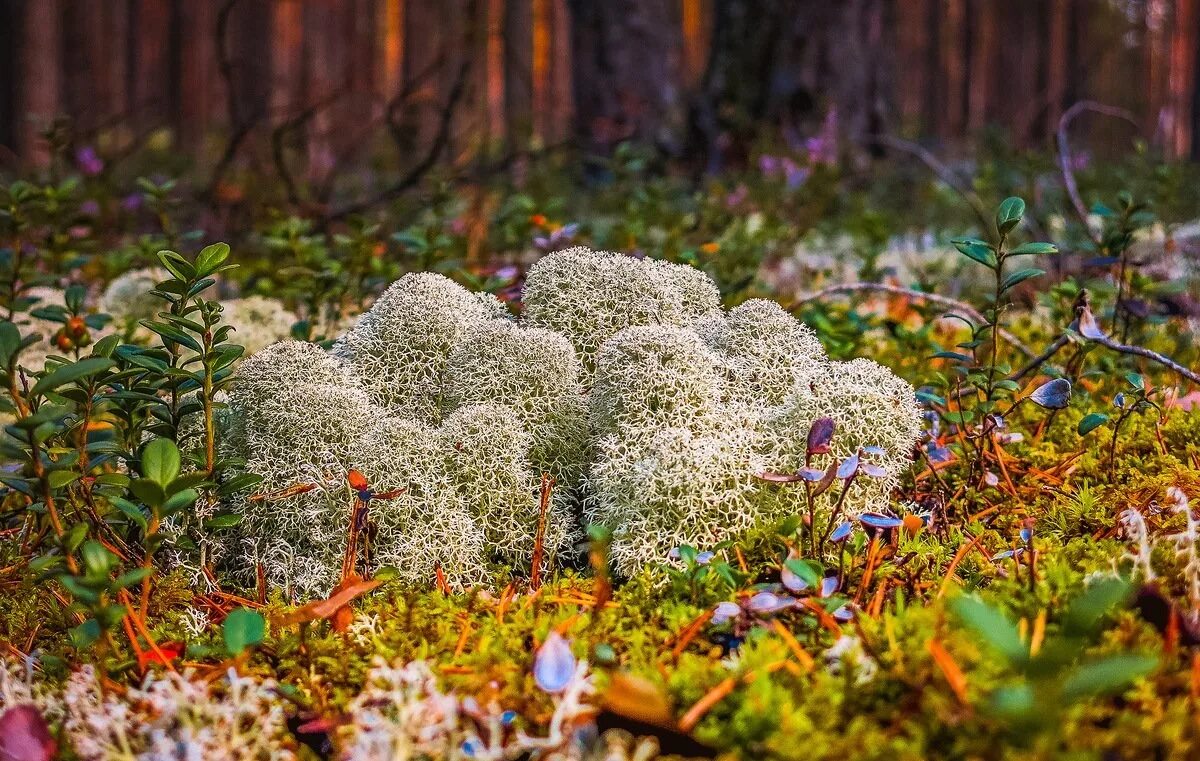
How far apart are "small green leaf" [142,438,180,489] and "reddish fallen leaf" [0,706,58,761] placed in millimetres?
403

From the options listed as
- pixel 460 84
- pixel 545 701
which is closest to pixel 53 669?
pixel 545 701

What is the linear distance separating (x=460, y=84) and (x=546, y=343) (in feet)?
10.7

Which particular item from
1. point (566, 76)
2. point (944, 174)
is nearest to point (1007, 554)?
point (944, 174)

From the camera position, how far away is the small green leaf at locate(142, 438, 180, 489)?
159cm

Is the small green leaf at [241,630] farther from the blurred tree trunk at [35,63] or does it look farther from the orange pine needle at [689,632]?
the blurred tree trunk at [35,63]

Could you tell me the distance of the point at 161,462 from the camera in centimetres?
161

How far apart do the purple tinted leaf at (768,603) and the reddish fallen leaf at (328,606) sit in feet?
2.33

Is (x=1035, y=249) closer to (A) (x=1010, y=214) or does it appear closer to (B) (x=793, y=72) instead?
(A) (x=1010, y=214)

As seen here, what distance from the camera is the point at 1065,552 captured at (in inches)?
70.8

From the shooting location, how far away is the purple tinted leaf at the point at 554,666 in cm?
132

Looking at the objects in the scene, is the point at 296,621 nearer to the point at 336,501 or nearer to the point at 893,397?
the point at 336,501

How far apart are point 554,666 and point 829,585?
592 mm

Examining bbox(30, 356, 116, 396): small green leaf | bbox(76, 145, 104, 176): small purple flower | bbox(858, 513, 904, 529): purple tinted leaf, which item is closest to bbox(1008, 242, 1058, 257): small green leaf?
bbox(858, 513, 904, 529): purple tinted leaf

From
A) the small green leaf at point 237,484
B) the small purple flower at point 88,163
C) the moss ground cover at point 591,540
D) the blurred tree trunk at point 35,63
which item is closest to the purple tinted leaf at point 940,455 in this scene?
the moss ground cover at point 591,540
